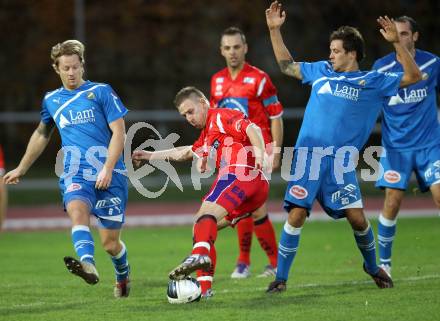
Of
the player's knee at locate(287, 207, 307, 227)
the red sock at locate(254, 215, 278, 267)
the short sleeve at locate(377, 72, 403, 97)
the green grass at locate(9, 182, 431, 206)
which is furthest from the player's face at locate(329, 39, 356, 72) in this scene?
the green grass at locate(9, 182, 431, 206)

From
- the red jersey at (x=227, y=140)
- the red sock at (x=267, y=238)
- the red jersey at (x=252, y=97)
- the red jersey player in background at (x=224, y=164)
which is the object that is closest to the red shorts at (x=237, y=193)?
the red jersey player in background at (x=224, y=164)

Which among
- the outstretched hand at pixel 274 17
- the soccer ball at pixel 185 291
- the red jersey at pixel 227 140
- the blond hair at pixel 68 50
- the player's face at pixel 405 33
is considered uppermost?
the outstretched hand at pixel 274 17

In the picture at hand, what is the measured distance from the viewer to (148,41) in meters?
26.7

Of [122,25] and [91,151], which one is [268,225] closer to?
[91,151]

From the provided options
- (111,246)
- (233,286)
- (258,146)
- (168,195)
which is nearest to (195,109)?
(258,146)

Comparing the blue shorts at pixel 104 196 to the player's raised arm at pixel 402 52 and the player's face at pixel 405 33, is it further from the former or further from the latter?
the player's face at pixel 405 33

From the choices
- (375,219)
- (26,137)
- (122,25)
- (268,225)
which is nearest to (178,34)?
(122,25)

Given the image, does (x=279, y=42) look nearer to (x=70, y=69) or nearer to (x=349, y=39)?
(x=349, y=39)

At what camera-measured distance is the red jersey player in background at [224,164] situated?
23.1 feet

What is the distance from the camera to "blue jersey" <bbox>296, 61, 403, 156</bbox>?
7.71 meters

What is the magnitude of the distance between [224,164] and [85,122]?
1249 mm

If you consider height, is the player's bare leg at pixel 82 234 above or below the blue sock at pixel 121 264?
above

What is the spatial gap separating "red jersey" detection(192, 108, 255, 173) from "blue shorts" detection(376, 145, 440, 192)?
1952 millimetres

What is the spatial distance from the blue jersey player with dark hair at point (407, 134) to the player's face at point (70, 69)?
284 cm
